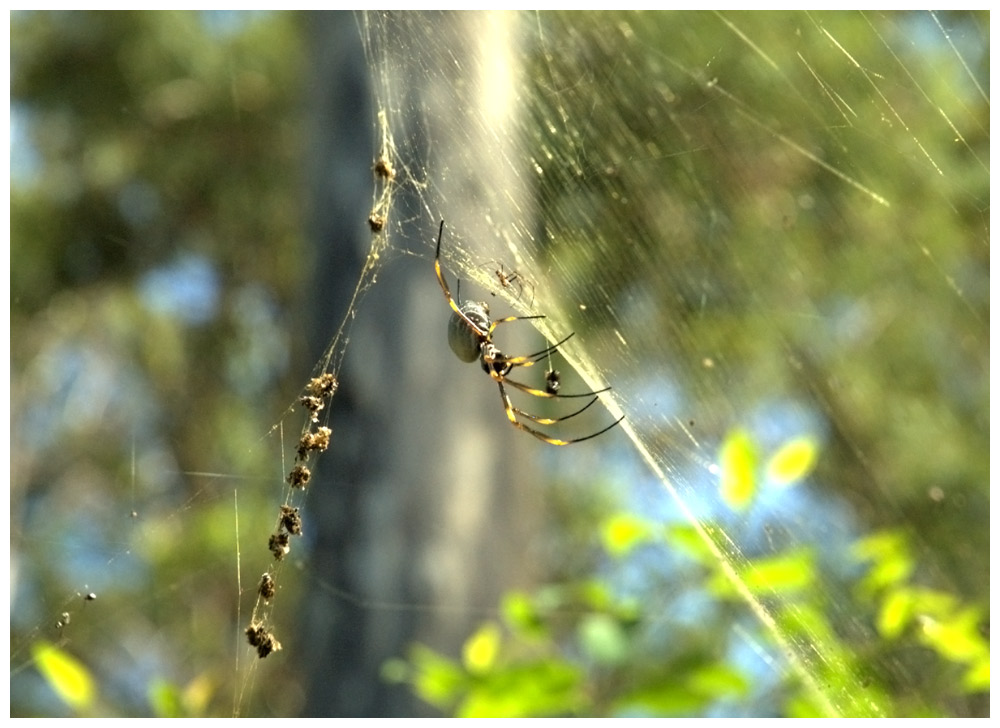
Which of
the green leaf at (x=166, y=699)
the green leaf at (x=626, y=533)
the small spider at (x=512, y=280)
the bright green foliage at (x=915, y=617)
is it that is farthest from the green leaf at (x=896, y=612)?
the green leaf at (x=166, y=699)

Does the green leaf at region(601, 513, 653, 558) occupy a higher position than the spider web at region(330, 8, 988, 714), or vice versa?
the spider web at region(330, 8, 988, 714)

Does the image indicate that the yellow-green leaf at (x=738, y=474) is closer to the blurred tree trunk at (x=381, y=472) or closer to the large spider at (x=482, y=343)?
the large spider at (x=482, y=343)

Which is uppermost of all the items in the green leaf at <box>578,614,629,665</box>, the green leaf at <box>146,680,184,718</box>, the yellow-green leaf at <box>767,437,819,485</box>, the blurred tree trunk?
the yellow-green leaf at <box>767,437,819,485</box>

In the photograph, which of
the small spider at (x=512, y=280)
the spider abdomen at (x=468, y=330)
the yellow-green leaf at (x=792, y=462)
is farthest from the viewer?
the yellow-green leaf at (x=792, y=462)

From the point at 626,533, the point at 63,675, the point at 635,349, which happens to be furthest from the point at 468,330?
the point at 63,675

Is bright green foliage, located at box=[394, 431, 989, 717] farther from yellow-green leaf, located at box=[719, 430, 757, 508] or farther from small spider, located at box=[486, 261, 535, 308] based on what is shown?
small spider, located at box=[486, 261, 535, 308]

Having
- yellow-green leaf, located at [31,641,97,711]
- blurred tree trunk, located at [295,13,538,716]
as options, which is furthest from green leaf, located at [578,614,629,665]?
blurred tree trunk, located at [295,13,538,716]

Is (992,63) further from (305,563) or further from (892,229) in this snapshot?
(305,563)

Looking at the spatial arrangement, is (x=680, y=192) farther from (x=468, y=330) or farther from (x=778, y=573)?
(x=778, y=573)
